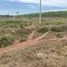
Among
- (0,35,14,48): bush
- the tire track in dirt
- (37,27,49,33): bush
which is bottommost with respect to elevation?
the tire track in dirt

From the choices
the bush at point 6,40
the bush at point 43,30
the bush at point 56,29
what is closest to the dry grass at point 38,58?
the bush at point 6,40

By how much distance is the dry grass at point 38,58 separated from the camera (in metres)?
9.50

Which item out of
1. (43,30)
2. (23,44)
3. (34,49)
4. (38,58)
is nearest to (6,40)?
(23,44)

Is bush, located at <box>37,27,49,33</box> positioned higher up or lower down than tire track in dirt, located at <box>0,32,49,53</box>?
higher up

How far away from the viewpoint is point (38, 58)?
1031 centimetres

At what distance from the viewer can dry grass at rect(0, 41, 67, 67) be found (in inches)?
374

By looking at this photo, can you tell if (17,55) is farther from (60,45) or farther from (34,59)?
(60,45)

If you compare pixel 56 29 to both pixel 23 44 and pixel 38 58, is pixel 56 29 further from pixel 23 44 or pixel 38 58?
pixel 38 58

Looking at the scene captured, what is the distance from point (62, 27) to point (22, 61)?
943 cm

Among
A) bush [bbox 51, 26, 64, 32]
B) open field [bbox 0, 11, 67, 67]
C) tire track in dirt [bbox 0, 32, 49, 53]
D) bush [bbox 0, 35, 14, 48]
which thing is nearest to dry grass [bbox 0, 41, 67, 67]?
open field [bbox 0, 11, 67, 67]

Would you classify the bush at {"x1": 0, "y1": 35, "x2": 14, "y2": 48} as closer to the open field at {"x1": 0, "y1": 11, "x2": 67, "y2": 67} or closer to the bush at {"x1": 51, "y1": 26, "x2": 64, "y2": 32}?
the open field at {"x1": 0, "y1": 11, "x2": 67, "y2": 67}

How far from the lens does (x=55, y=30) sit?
1848 cm

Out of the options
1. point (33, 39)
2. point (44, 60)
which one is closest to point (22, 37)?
point (33, 39)

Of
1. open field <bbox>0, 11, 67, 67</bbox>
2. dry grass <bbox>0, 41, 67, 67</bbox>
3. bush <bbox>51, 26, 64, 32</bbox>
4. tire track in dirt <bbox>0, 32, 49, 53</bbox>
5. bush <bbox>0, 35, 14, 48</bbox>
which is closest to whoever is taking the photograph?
dry grass <bbox>0, 41, 67, 67</bbox>
